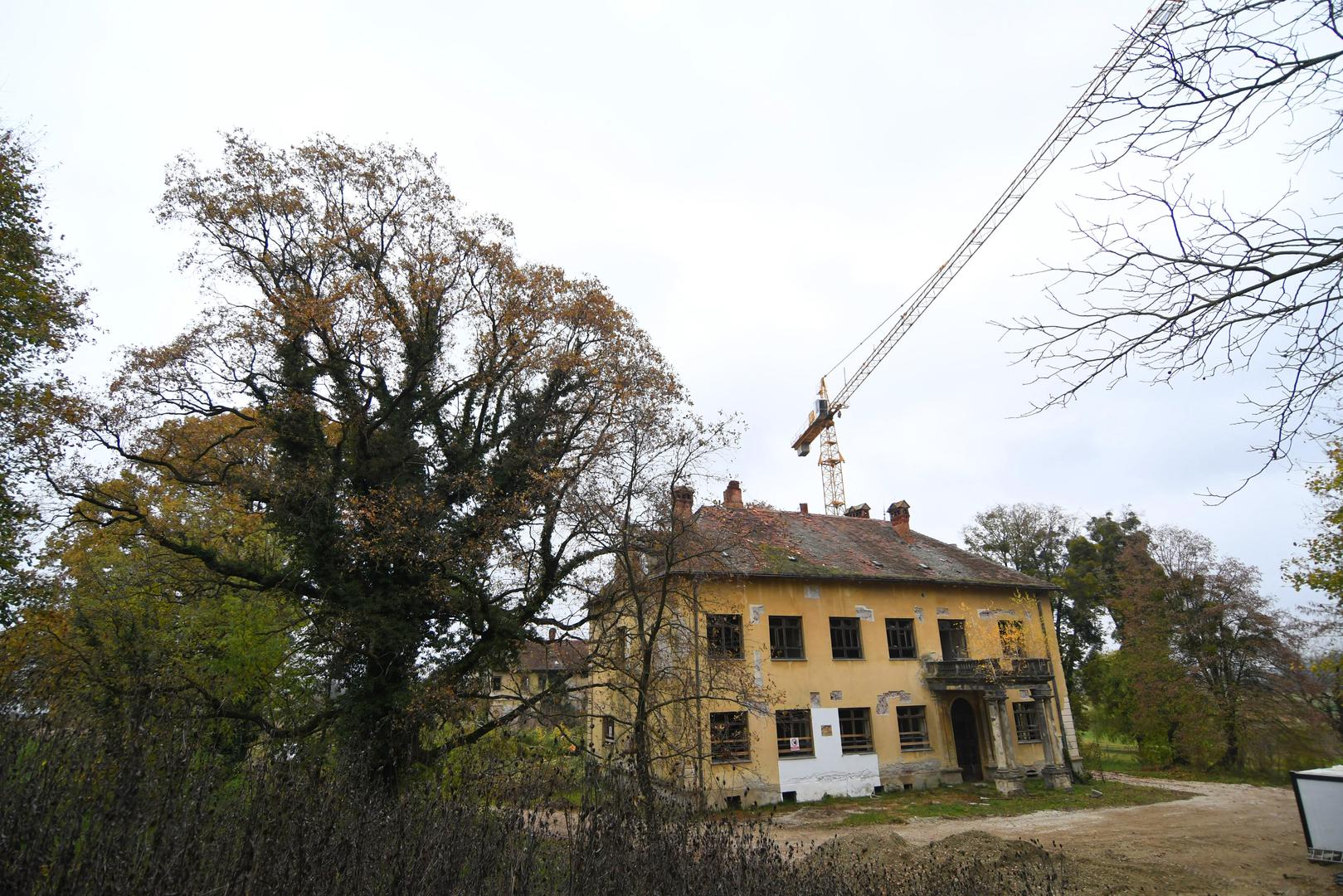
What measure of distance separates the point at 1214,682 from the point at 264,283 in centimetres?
3899

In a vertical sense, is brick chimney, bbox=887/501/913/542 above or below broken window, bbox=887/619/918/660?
above

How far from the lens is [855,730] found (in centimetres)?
2477

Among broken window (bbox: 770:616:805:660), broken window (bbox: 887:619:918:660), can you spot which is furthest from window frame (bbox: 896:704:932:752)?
broken window (bbox: 770:616:805:660)

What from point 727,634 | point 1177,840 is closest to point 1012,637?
point 727,634

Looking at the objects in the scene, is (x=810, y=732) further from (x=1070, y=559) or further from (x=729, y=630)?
(x=1070, y=559)

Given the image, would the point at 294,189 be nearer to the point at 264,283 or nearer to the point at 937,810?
the point at 264,283

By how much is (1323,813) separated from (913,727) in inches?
544

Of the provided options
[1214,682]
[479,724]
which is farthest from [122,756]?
[1214,682]

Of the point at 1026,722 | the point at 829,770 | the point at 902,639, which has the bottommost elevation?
the point at 829,770

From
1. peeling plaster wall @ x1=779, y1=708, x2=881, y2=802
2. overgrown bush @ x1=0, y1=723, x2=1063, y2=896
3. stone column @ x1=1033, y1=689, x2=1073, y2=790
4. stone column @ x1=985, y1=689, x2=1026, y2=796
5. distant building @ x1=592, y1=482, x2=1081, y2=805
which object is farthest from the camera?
stone column @ x1=1033, y1=689, x2=1073, y2=790

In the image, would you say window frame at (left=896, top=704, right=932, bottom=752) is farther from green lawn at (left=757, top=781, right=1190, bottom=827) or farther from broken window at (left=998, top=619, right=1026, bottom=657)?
broken window at (left=998, top=619, right=1026, bottom=657)

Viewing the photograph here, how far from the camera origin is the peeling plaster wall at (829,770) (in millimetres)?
22984

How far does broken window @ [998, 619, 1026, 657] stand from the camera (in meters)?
28.4

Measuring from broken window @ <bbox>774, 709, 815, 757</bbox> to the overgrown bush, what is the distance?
657 inches
